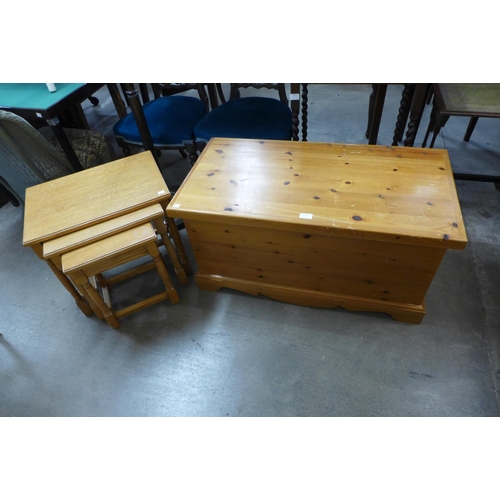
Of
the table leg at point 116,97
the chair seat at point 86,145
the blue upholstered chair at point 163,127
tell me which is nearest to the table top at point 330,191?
the blue upholstered chair at point 163,127

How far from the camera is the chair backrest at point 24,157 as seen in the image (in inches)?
57.1

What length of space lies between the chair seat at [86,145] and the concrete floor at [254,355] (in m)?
0.77

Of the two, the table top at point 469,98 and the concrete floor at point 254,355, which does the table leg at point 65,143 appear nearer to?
the concrete floor at point 254,355

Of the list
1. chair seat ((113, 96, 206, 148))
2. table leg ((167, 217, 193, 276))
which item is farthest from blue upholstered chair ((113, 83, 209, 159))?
table leg ((167, 217, 193, 276))

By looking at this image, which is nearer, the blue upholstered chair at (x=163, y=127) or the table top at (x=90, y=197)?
the table top at (x=90, y=197)

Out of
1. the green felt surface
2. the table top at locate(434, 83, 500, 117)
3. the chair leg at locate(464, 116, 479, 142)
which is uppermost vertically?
the green felt surface

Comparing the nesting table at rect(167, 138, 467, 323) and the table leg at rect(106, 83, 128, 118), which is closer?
the nesting table at rect(167, 138, 467, 323)

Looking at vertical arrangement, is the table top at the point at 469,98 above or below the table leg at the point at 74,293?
above

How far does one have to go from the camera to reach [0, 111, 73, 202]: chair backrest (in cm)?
145

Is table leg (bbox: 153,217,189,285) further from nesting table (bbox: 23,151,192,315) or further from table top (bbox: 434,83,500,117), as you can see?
table top (bbox: 434,83,500,117)

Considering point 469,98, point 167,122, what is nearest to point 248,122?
point 167,122

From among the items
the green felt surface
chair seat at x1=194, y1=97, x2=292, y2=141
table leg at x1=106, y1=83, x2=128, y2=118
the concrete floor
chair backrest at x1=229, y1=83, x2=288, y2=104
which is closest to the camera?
the concrete floor

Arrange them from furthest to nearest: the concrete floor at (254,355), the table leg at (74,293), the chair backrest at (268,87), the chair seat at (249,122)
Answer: the chair backrest at (268,87) → the chair seat at (249,122) → the table leg at (74,293) → the concrete floor at (254,355)

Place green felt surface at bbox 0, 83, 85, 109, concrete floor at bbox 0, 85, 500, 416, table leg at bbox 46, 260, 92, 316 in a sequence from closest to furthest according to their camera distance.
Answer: concrete floor at bbox 0, 85, 500, 416 → table leg at bbox 46, 260, 92, 316 → green felt surface at bbox 0, 83, 85, 109
